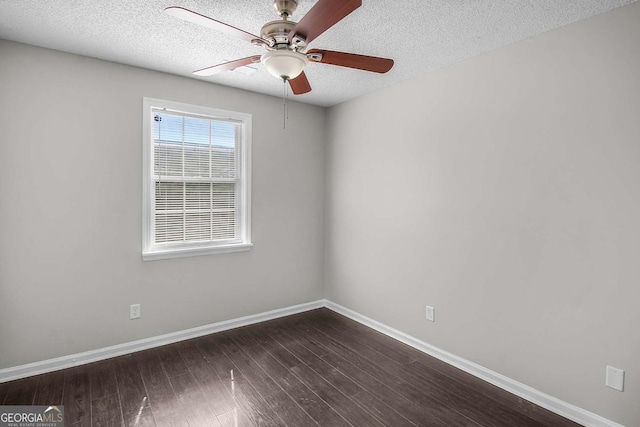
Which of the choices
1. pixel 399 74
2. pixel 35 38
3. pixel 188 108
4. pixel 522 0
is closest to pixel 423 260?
pixel 399 74

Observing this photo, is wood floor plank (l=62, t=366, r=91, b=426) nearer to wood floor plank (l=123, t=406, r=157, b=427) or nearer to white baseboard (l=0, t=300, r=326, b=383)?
white baseboard (l=0, t=300, r=326, b=383)

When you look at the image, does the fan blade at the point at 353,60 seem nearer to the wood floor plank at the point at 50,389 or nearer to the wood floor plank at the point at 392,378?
the wood floor plank at the point at 392,378

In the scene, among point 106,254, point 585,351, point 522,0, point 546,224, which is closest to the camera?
point 522,0

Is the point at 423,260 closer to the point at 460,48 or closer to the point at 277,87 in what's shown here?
the point at 460,48

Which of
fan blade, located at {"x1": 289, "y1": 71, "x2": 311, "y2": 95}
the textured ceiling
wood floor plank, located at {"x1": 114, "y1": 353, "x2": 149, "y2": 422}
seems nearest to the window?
the textured ceiling

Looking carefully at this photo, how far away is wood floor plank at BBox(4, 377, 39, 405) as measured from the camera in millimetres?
2209

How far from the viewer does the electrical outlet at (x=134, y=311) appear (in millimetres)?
2947

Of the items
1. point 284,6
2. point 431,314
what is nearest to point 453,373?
point 431,314

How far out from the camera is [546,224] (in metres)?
2.23

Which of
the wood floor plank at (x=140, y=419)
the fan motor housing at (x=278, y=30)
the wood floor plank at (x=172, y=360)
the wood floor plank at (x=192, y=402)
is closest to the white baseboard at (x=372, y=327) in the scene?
the wood floor plank at (x=172, y=360)

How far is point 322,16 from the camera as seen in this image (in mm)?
1437

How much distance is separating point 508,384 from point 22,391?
11.2 ft

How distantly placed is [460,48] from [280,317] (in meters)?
3.16

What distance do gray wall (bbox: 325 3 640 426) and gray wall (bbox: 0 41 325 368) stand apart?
160cm
